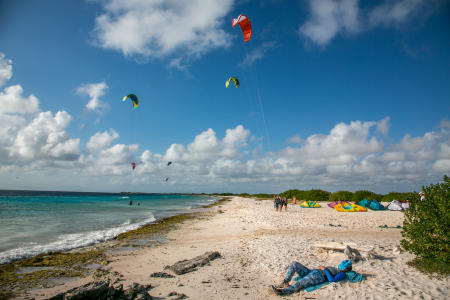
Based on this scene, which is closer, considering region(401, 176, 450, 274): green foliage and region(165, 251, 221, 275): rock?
region(401, 176, 450, 274): green foliage

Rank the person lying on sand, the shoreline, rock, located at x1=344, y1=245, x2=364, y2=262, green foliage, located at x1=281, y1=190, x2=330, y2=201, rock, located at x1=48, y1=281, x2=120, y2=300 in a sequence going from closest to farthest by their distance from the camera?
rock, located at x1=48, y1=281, x2=120, y2=300 → the person lying on sand → the shoreline → rock, located at x1=344, y1=245, x2=364, y2=262 → green foliage, located at x1=281, y1=190, x2=330, y2=201

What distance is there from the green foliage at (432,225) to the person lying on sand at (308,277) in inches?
88.7

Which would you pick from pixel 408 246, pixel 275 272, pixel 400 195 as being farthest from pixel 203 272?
pixel 400 195

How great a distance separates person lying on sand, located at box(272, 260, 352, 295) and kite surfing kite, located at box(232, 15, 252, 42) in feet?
30.3

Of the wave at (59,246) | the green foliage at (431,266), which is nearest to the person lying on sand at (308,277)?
the green foliage at (431,266)

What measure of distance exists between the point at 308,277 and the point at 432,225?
3.66 m

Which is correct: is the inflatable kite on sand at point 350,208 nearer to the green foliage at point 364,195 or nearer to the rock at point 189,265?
the green foliage at point 364,195

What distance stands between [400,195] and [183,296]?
4316 centimetres

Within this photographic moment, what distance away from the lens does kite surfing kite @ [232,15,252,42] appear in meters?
10.7

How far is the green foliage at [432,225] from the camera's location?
6129 millimetres

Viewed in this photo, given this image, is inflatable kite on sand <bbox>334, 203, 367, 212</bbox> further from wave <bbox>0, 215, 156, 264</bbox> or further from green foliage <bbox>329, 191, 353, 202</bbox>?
wave <bbox>0, 215, 156, 264</bbox>

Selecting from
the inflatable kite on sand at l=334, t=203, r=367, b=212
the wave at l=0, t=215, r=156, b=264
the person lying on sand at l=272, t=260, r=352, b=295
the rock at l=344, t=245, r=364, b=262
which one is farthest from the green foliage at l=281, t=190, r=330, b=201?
the person lying on sand at l=272, t=260, r=352, b=295

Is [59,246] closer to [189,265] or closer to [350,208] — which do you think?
[189,265]

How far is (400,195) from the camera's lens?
37719 mm
